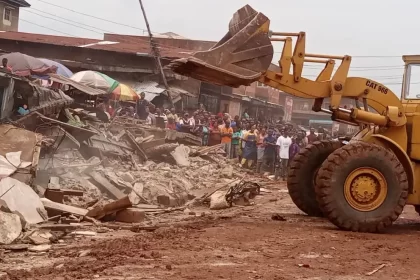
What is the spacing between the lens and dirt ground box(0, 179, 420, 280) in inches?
243

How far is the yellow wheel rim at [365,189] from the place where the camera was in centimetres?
925

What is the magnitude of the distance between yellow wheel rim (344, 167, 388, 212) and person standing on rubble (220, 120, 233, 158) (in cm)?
1295

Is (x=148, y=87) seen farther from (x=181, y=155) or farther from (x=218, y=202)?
(x=218, y=202)

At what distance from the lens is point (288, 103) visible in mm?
59969

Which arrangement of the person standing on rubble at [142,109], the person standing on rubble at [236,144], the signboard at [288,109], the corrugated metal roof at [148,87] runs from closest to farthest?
the person standing on rubble at [236,144], the person standing on rubble at [142,109], the corrugated metal roof at [148,87], the signboard at [288,109]

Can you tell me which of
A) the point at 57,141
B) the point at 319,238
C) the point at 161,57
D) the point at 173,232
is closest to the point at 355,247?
the point at 319,238

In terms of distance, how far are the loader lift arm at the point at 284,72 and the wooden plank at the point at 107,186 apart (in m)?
4.60

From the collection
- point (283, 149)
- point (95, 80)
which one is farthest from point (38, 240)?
point (95, 80)

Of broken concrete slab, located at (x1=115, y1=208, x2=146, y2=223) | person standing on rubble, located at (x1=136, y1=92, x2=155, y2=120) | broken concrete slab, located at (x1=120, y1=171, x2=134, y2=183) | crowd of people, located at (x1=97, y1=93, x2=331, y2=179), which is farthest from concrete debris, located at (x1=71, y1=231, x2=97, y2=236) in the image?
person standing on rubble, located at (x1=136, y1=92, x2=155, y2=120)

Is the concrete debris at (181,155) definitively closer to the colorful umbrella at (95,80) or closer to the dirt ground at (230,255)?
the dirt ground at (230,255)

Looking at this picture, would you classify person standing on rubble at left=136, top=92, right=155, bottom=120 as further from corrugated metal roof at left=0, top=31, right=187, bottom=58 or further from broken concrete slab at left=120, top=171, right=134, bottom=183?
broken concrete slab at left=120, top=171, right=134, bottom=183

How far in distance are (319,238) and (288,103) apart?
2053 inches

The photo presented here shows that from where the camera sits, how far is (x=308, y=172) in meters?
11.0

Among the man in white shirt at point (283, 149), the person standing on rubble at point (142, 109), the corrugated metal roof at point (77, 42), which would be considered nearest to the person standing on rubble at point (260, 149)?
the man in white shirt at point (283, 149)
